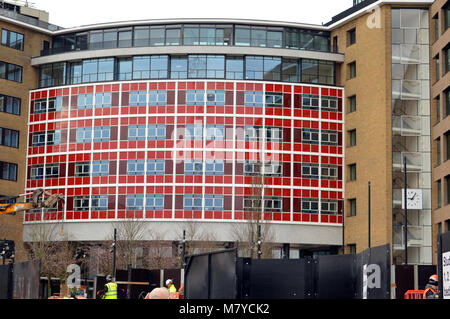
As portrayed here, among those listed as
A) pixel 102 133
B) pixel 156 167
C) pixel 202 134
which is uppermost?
pixel 102 133

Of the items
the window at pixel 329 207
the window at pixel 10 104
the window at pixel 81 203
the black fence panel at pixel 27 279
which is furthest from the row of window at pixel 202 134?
the black fence panel at pixel 27 279

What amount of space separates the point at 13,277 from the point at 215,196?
207 feet

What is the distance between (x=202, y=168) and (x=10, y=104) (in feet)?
71.7

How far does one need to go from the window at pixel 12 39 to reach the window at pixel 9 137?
8.71 metres

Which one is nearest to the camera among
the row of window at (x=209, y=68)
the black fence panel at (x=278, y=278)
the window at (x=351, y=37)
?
the black fence panel at (x=278, y=278)

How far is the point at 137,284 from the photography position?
40750 millimetres

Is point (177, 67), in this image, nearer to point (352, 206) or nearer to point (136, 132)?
point (136, 132)

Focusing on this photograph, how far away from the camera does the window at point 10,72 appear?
8431cm

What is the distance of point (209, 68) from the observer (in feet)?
269

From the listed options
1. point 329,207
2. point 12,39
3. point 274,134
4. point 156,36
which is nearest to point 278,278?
point 274,134

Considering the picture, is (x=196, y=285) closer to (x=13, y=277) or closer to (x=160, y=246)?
(x=13, y=277)

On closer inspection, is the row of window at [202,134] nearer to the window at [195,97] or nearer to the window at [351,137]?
the window at [351,137]

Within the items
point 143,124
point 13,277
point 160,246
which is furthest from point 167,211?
point 13,277

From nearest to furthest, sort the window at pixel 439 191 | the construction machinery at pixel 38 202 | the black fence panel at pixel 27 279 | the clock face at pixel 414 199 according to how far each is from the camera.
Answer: the black fence panel at pixel 27 279 → the construction machinery at pixel 38 202 → the window at pixel 439 191 → the clock face at pixel 414 199
